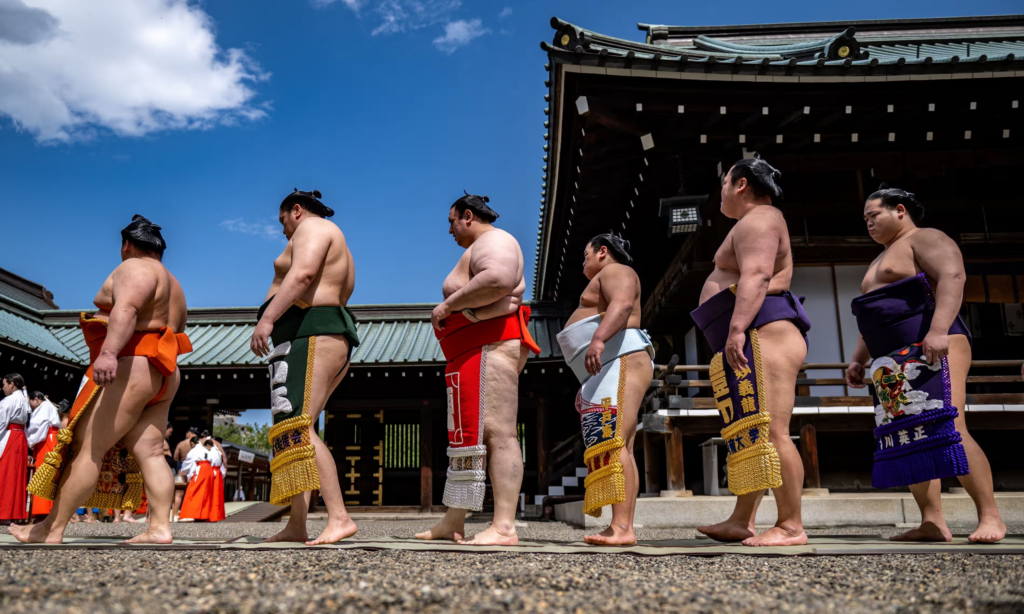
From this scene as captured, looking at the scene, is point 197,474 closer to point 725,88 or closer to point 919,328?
point 725,88

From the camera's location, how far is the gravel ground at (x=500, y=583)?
141cm

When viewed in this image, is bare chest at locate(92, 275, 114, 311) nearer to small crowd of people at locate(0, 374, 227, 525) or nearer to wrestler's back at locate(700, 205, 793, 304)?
small crowd of people at locate(0, 374, 227, 525)

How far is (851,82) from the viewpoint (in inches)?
232

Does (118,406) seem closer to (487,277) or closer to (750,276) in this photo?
(487,277)

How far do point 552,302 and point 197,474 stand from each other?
703cm

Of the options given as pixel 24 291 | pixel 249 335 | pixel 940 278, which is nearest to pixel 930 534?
pixel 940 278

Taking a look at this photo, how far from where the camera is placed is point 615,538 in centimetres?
280

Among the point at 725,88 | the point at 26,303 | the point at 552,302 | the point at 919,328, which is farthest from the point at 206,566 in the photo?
the point at 26,303

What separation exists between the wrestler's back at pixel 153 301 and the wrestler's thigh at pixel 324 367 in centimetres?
88

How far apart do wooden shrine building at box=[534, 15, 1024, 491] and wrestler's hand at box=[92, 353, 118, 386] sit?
4.23 meters

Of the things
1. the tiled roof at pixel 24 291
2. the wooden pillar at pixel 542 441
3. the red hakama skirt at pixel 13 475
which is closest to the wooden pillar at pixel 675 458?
the wooden pillar at pixel 542 441

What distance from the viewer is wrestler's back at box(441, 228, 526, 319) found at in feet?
9.75

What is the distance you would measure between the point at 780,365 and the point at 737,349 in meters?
0.18

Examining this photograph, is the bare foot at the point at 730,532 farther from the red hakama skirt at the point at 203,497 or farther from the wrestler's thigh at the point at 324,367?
the red hakama skirt at the point at 203,497
